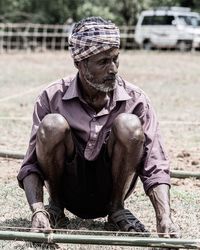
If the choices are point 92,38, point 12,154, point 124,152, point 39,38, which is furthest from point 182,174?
point 39,38

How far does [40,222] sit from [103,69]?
93 centimetres

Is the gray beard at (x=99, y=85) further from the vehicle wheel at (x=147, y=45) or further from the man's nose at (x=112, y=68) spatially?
the vehicle wheel at (x=147, y=45)

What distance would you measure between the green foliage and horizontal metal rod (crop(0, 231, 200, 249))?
91.9 ft

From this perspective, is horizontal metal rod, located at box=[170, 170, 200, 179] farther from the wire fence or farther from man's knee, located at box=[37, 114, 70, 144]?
the wire fence

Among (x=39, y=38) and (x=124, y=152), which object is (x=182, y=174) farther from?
(x=39, y=38)

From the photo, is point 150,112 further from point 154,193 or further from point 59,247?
point 59,247

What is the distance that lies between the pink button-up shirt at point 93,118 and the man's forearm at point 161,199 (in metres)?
0.11

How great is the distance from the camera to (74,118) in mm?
4004

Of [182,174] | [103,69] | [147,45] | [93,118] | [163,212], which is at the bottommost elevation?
[147,45]

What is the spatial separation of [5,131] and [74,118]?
429 centimetres

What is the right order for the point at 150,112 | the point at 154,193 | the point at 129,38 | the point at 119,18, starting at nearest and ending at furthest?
1. the point at 154,193
2. the point at 150,112
3. the point at 129,38
4. the point at 119,18

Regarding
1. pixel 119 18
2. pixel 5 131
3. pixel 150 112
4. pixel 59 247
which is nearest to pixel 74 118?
pixel 150 112

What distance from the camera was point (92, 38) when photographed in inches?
152

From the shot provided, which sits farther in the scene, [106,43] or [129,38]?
[129,38]
